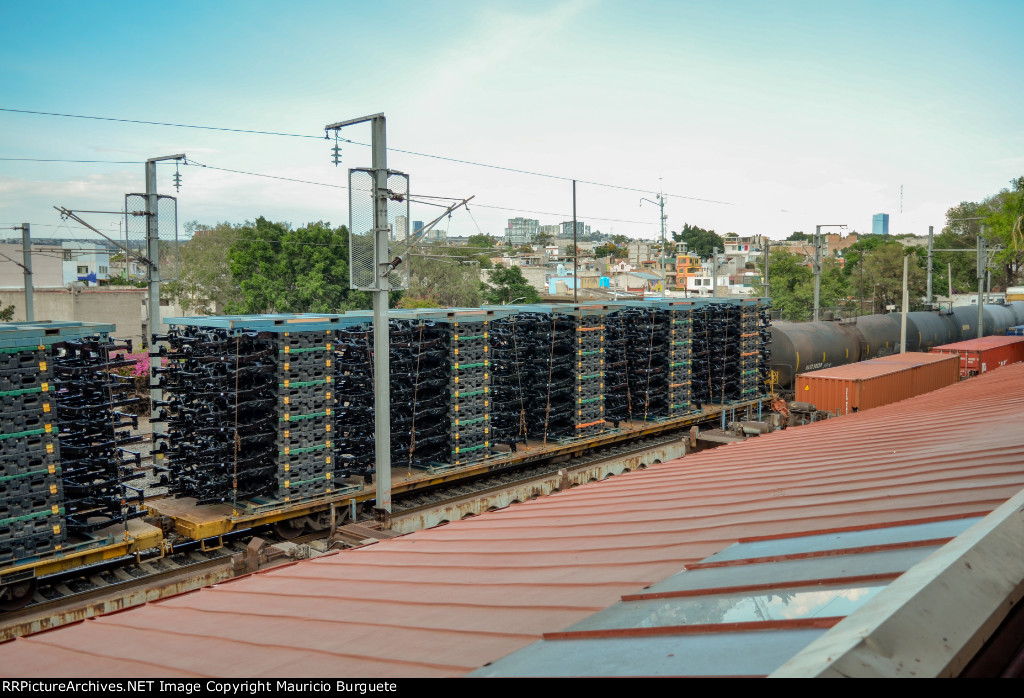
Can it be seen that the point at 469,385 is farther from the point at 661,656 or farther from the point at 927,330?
the point at 927,330

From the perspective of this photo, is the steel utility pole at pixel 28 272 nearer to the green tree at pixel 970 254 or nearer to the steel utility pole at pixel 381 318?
the steel utility pole at pixel 381 318

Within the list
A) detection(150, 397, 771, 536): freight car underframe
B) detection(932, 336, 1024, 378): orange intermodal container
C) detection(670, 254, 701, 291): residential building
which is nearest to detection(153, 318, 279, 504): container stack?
detection(150, 397, 771, 536): freight car underframe

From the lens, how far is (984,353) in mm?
35375

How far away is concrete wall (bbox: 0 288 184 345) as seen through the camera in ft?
131

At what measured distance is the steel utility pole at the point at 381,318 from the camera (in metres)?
15.7

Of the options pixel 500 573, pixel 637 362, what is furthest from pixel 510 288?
pixel 500 573

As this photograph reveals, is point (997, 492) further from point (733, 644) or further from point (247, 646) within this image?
point (247, 646)

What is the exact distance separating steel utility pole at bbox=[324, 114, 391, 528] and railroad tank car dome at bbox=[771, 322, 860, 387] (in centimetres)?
2282

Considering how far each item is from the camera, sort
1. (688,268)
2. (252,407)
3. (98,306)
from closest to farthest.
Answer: (252,407) < (98,306) < (688,268)

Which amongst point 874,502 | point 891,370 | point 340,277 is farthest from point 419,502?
point 340,277

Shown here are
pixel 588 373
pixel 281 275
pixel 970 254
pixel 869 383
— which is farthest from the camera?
pixel 970 254

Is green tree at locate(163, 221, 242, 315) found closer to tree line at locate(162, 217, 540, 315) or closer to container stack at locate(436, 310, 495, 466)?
tree line at locate(162, 217, 540, 315)

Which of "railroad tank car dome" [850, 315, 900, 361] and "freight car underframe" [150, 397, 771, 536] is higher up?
"railroad tank car dome" [850, 315, 900, 361]

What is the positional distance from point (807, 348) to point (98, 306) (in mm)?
36778
